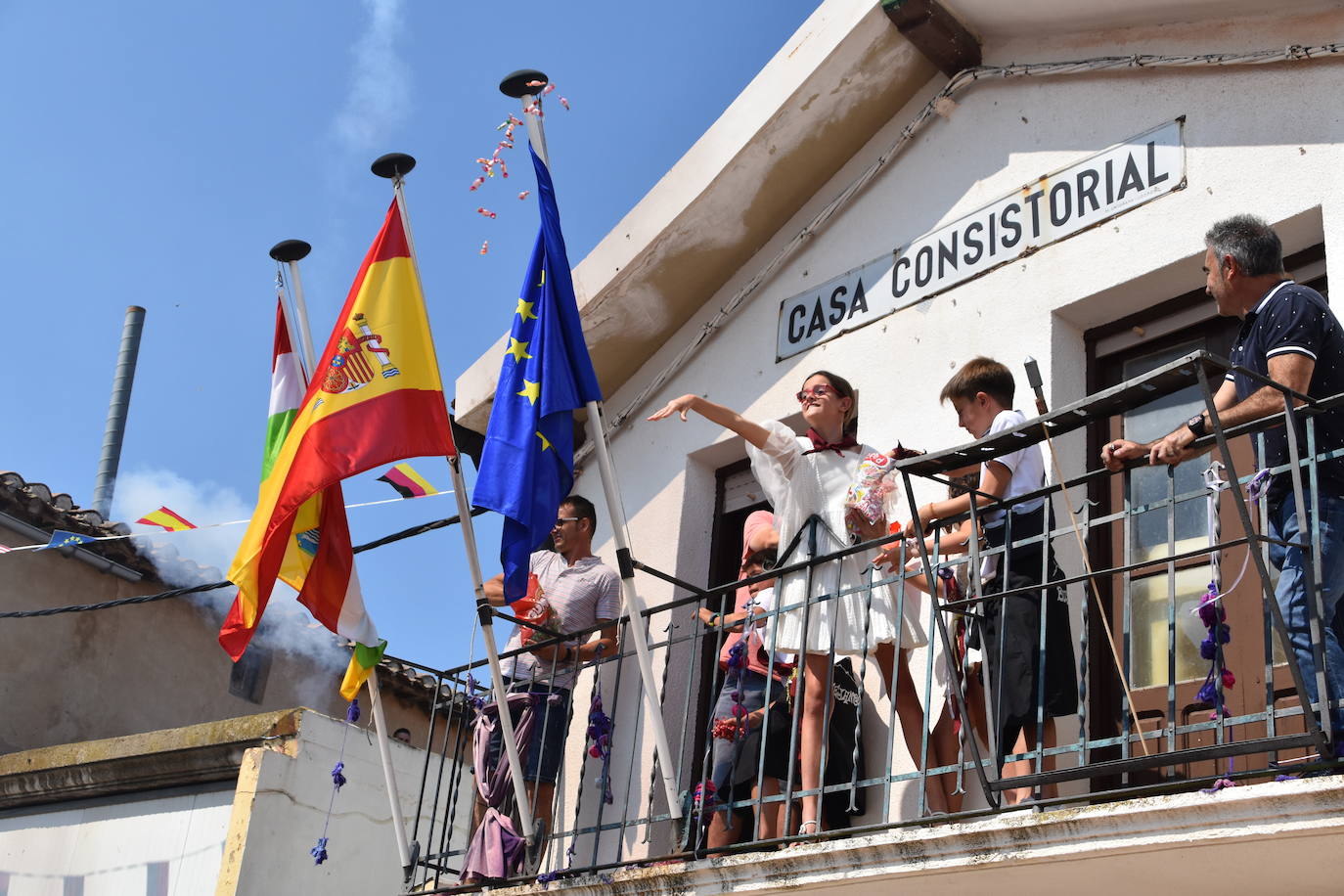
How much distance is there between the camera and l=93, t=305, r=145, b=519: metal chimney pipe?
18.9 m

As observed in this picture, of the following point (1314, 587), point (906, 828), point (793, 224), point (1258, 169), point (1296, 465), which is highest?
point (793, 224)

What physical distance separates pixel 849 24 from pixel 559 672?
11.4 feet

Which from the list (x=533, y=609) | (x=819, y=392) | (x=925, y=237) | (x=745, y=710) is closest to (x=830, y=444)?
(x=819, y=392)

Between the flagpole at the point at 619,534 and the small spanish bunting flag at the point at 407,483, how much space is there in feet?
12.6

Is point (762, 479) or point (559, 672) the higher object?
point (762, 479)

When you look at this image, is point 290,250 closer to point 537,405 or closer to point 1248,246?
point 537,405

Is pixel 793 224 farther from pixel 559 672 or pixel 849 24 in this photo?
pixel 559 672

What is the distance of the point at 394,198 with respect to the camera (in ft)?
24.5

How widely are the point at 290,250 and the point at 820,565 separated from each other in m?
3.34

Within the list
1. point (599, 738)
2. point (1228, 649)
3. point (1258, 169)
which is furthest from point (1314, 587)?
point (599, 738)

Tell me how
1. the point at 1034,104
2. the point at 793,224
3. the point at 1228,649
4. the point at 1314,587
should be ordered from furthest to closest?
the point at 793,224 → the point at 1034,104 → the point at 1228,649 → the point at 1314,587

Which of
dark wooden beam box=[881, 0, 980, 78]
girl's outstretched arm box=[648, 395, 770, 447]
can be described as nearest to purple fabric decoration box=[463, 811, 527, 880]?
girl's outstretched arm box=[648, 395, 770, 447]

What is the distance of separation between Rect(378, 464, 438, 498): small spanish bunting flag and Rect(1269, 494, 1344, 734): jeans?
6649mm

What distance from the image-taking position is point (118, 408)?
20.0 meters
